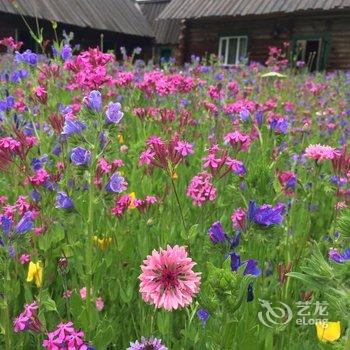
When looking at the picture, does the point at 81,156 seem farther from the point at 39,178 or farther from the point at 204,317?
the point at 204,317

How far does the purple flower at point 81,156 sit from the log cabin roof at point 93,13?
17321 mm

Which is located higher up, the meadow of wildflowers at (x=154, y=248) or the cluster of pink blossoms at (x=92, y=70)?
the cluster of pink blossoms at (x=92, y=70)

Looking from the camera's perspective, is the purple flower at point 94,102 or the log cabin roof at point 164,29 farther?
the log cabin roof at point 164,29

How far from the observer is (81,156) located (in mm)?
1528

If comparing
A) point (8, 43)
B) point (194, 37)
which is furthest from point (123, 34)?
point (8, 43)

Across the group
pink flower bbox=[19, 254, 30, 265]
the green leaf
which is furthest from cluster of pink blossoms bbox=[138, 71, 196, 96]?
the green leaf

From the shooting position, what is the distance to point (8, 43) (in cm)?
367

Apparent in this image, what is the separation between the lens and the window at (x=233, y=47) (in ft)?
66.2

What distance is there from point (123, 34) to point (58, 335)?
24.4 meters

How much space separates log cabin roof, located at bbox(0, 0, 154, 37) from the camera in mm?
19016

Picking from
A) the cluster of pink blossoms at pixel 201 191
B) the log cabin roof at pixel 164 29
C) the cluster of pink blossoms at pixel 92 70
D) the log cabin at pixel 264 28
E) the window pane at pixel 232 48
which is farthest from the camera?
the log cabin roof at pixel 164 29

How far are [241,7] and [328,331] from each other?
61.1 feet

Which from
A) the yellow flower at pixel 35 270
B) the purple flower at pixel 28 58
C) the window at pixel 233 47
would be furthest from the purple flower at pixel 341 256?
the window at pixel 233 47

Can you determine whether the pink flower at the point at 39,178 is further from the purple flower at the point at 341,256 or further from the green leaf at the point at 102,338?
the purple flower at the point at 341,256
